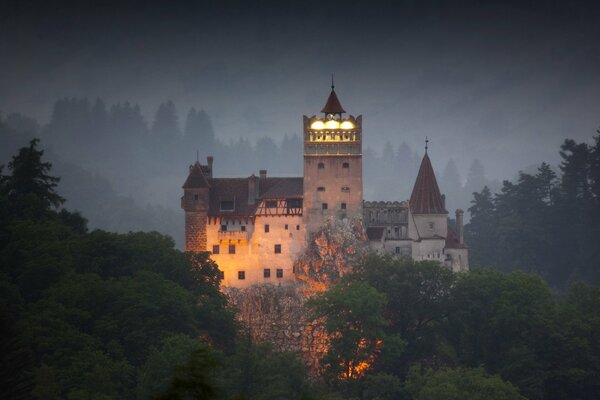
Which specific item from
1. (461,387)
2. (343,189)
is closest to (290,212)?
(343,189)

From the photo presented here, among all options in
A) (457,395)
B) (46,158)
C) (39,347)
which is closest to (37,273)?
(39,347)

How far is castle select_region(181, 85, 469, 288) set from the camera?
9162 cm

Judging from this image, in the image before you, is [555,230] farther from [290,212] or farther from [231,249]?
[231,249]

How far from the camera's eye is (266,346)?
81250 mm

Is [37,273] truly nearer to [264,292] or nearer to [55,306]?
[55,306]

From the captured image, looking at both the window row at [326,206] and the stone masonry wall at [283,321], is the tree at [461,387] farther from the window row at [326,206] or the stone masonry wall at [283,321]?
the window row at [326,206]

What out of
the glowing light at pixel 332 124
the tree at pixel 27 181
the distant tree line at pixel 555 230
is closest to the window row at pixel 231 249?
the glowing light at pixel 332 124

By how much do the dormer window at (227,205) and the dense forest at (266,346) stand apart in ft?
15.7

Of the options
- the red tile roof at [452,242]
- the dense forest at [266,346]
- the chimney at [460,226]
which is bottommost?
the dense forest at [266,346]

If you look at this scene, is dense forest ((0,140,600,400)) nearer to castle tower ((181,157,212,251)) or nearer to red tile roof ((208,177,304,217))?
castle tower ((181,157,212,251))

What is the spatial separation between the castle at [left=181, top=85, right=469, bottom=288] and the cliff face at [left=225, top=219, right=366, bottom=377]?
2.63ft

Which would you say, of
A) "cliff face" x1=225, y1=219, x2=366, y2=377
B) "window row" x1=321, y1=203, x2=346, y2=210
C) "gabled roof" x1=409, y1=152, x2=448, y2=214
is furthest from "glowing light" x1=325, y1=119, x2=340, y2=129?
"gabled roof" x1=409, y1=152, x2=448, y2=214

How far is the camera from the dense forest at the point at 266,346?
7262 centimetres

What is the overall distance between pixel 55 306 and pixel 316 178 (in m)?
26.4
